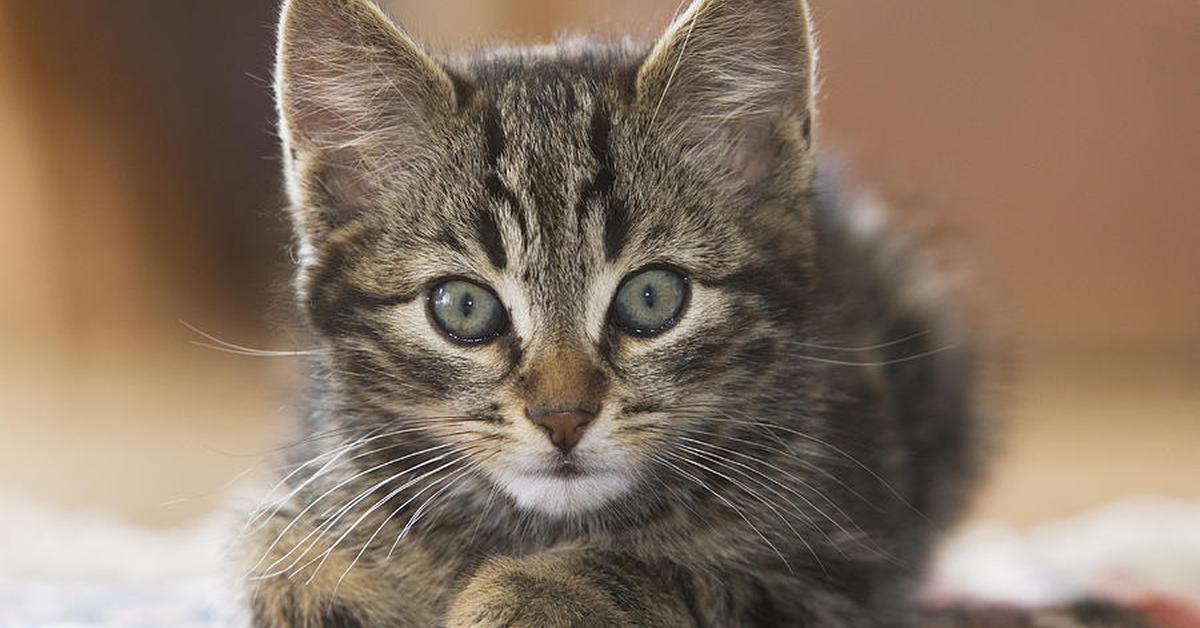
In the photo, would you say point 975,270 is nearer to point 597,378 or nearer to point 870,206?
point 870,206

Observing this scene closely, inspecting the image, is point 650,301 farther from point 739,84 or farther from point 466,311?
point 739,84

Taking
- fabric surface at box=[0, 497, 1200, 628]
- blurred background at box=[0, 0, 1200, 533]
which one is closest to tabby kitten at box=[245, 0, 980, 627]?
fabric surface at box=[0, 497, 1200, 628]

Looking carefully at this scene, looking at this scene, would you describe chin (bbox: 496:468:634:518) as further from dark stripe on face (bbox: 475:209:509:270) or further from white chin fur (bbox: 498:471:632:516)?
dark stripe on face (bbox: 475:209:509:270)

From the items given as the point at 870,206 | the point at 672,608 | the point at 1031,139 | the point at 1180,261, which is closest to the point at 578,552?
the point at 672,608

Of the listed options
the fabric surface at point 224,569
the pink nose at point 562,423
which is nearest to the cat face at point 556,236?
the pink nose at point 562,423

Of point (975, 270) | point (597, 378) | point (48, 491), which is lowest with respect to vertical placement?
point (48, 491)

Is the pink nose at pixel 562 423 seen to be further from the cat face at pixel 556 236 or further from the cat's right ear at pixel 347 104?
the cat's right ear at pixel 347 104

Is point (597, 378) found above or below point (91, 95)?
below

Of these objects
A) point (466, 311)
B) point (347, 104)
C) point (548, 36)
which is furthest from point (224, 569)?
point (548, 36)
